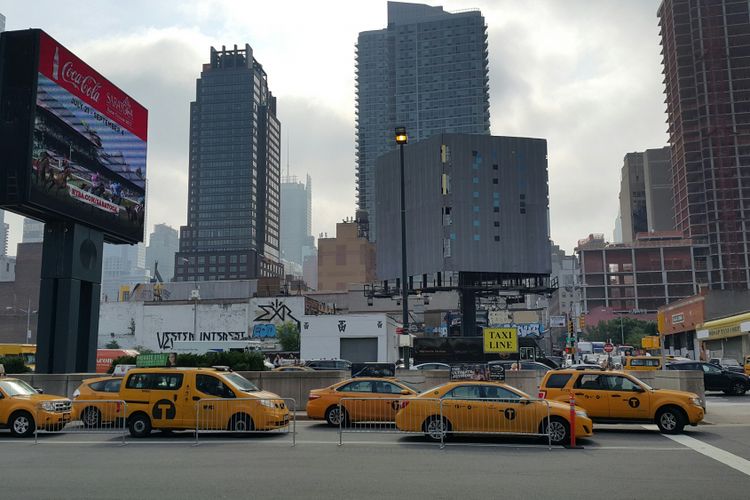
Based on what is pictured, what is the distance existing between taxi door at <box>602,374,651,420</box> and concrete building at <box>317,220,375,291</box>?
144519mm

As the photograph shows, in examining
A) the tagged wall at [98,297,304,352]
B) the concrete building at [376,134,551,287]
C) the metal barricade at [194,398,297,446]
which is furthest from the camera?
the tagged wall at [98,297,304,352]

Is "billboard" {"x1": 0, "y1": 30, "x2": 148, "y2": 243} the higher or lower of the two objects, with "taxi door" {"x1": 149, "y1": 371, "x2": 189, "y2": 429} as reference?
higher

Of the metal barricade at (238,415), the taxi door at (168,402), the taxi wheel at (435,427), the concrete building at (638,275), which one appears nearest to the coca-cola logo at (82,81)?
the taxi door at (168,402)

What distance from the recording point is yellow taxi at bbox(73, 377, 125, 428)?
1848 centimetres

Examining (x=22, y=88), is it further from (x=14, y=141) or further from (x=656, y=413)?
(x=656, y=413)

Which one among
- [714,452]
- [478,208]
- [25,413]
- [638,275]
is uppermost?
[638,275]

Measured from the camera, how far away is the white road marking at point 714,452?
12914 mm

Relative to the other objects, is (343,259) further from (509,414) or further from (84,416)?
(509,414)

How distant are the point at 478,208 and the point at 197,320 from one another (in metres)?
37.5

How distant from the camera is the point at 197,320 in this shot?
81.0 metres

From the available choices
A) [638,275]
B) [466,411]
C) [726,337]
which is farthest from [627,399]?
[638,275]

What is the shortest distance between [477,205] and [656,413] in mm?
46117

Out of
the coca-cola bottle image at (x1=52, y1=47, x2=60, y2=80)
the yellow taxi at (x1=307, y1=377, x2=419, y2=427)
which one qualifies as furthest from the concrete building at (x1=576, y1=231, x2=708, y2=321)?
the yellow taxi at (x1=307, y1=377, x2=419, y2=427)

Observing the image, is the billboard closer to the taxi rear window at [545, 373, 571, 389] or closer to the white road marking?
the taxi rear window at [545, 373, 571, 389]
